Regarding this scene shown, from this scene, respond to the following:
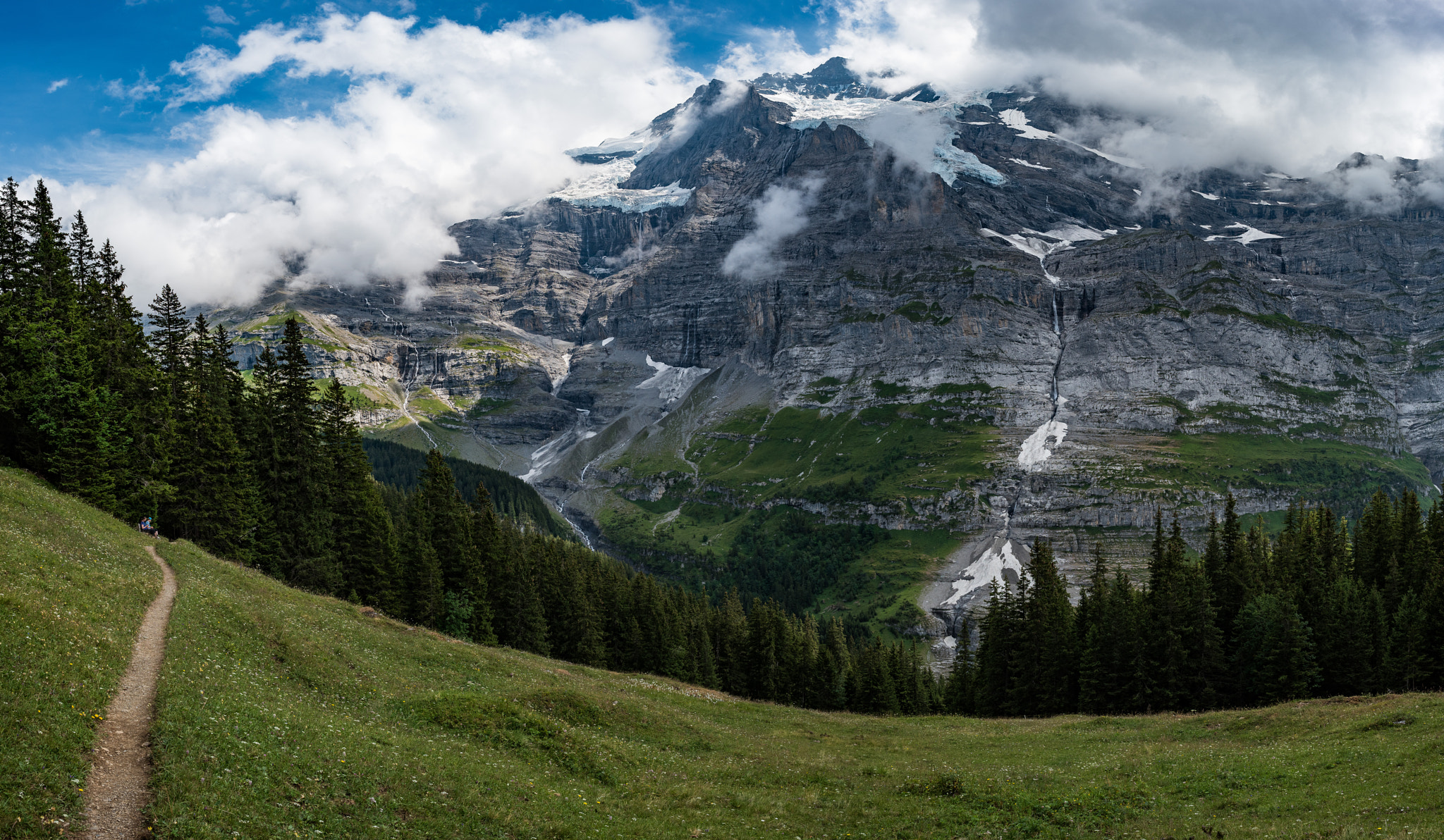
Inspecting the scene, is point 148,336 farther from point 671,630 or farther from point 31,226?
point 671,630

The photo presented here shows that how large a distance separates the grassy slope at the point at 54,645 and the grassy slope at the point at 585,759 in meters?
0.24

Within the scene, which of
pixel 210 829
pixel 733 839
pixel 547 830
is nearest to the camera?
pixel 210 829

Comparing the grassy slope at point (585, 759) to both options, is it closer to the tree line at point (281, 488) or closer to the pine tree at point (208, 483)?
the tree line at point (281, 488)

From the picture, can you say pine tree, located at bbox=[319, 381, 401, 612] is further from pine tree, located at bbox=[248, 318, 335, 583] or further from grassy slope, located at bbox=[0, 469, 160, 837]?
grassy slope, located at bbox=[0, 469, 160, 837]

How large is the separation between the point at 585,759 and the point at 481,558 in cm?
5376

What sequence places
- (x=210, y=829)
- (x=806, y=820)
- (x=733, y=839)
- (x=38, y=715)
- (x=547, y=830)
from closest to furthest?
(x=210, y=829) < (x=38, y=715) < (x=547, y=830) < (x=733, y=839) < (x=806, y=820)

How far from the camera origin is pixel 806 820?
26.2 metres

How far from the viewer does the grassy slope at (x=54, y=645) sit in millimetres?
15805

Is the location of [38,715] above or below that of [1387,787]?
above

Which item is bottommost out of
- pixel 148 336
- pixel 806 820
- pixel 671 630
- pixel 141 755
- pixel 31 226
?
pixel 671 630

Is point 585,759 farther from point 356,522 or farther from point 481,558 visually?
point 481,558

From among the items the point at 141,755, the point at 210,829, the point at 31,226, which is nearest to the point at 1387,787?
the point at 210,829

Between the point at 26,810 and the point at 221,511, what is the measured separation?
161 feet

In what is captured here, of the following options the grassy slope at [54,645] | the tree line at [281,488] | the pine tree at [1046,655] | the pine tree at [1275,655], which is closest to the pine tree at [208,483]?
the tree line at [281,488]
